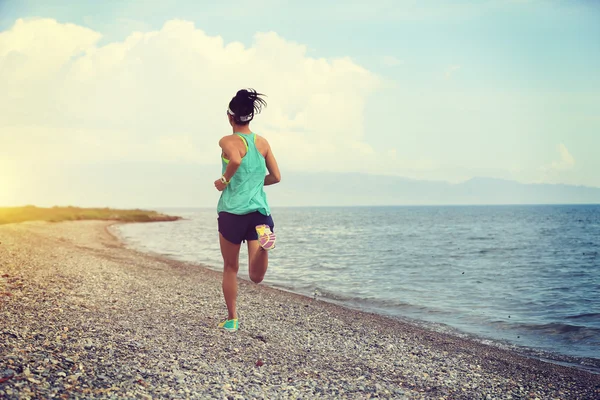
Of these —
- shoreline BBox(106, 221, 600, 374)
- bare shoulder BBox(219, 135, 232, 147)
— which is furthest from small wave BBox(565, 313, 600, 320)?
bare shoulder BBox(219, 135, 232, 147)

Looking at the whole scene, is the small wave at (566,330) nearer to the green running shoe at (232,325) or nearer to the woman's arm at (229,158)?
the green running shoe at (232,325)

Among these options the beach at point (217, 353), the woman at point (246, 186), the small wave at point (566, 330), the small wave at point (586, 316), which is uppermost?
the woman at point (246, 186)

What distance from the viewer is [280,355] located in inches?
291

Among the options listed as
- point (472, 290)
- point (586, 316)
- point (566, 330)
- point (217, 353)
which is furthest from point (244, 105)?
point (472, 290)

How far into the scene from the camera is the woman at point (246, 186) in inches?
258

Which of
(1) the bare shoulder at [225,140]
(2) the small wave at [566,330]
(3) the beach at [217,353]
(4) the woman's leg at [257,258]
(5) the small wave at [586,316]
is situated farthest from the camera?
(5) the small wave at [586,316]

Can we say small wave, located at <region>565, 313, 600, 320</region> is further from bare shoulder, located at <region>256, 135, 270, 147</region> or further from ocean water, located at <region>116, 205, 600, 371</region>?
bare shoulder, located at <region>256, 135, 270, 147</region>

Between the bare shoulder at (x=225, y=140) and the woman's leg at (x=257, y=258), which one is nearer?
the bare shoulder at (x=225, y=140)

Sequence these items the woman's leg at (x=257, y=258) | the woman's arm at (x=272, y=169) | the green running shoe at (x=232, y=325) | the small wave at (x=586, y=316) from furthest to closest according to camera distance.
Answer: the small wave at (x=586, y=316) < the green running shoe at (x=232, y=325) < the woman's arm at (x=272, y=169) < the woman's leg at (x=257, y=258)

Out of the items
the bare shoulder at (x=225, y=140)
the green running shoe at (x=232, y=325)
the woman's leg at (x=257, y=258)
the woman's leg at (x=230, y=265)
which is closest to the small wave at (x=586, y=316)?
the green running shoe at (x=232, y=325)

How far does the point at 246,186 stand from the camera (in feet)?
21.7

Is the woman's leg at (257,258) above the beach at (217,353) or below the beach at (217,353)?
above

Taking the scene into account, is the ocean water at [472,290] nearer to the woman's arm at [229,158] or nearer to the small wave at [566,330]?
the small wave at [566,330]

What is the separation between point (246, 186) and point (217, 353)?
2.39 m
